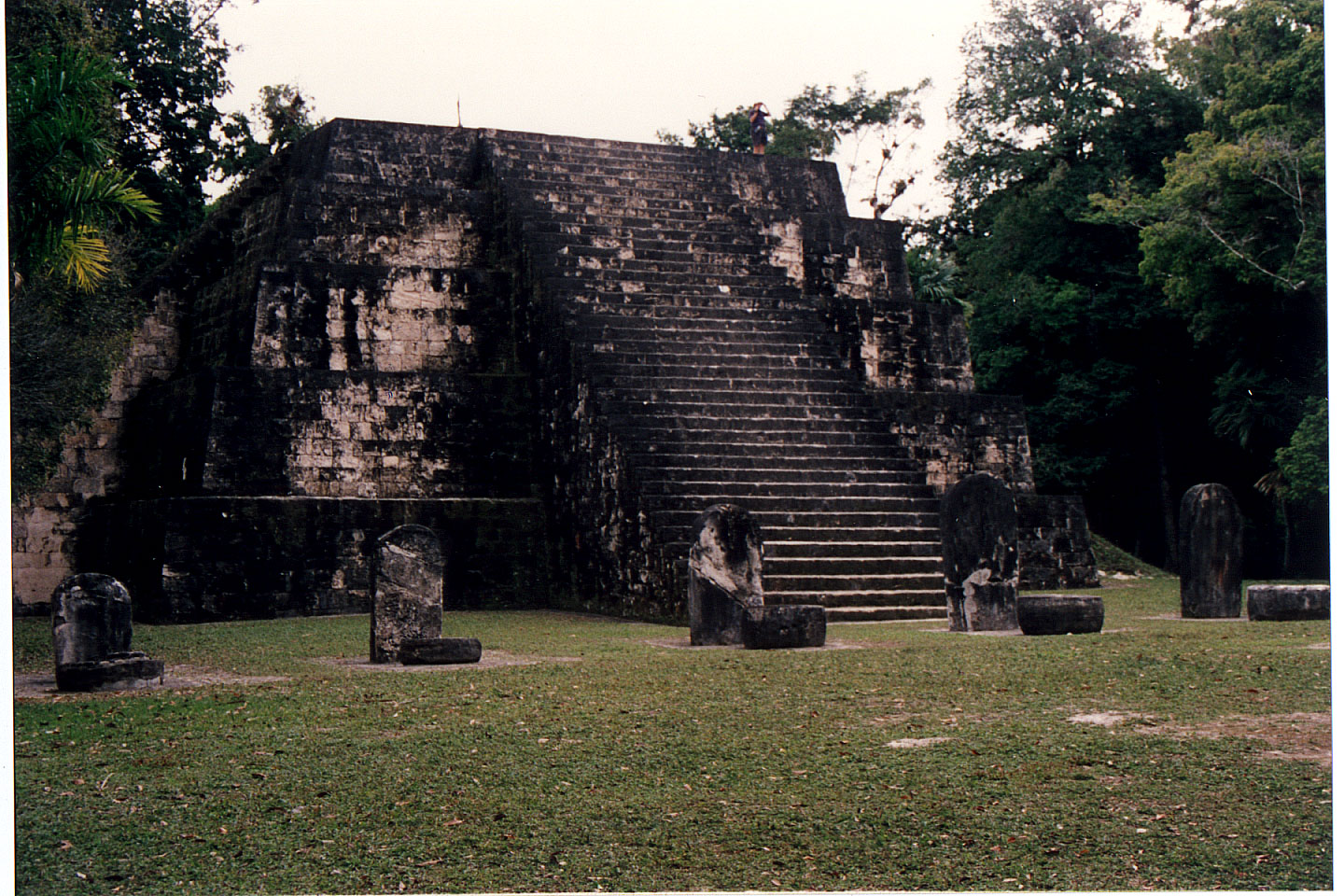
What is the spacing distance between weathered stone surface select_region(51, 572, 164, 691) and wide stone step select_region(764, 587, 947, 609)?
5.39 m

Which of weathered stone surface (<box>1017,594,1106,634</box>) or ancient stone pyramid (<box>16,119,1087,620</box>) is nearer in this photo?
weathered stone surface (<box>1017,594,1106,634</box>)

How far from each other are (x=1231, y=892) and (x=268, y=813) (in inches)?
129

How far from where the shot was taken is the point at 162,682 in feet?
28.7

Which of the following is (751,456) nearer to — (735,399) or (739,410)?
(739,410)

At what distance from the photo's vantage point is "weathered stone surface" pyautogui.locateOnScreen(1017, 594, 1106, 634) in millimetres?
10625

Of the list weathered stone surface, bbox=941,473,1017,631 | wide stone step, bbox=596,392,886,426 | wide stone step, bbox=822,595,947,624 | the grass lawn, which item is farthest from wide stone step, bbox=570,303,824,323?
the grass lawn

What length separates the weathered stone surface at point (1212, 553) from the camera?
38.3 feet

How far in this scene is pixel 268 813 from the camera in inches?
206

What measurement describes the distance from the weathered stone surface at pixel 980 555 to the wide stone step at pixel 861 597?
925 millimetres

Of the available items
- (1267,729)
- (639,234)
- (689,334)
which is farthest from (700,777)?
(639,234)

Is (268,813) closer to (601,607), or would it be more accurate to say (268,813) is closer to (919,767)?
(919,767)

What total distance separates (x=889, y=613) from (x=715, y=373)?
3.75 metres

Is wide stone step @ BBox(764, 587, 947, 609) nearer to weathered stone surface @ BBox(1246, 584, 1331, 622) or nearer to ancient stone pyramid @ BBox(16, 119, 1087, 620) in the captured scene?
ancient stone pyramid @ BBox(16, 119, 1087, 620)

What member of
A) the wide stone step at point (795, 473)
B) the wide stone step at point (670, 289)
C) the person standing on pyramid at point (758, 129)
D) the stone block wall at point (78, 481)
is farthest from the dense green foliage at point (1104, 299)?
the stone block wall at point (78, 481)
